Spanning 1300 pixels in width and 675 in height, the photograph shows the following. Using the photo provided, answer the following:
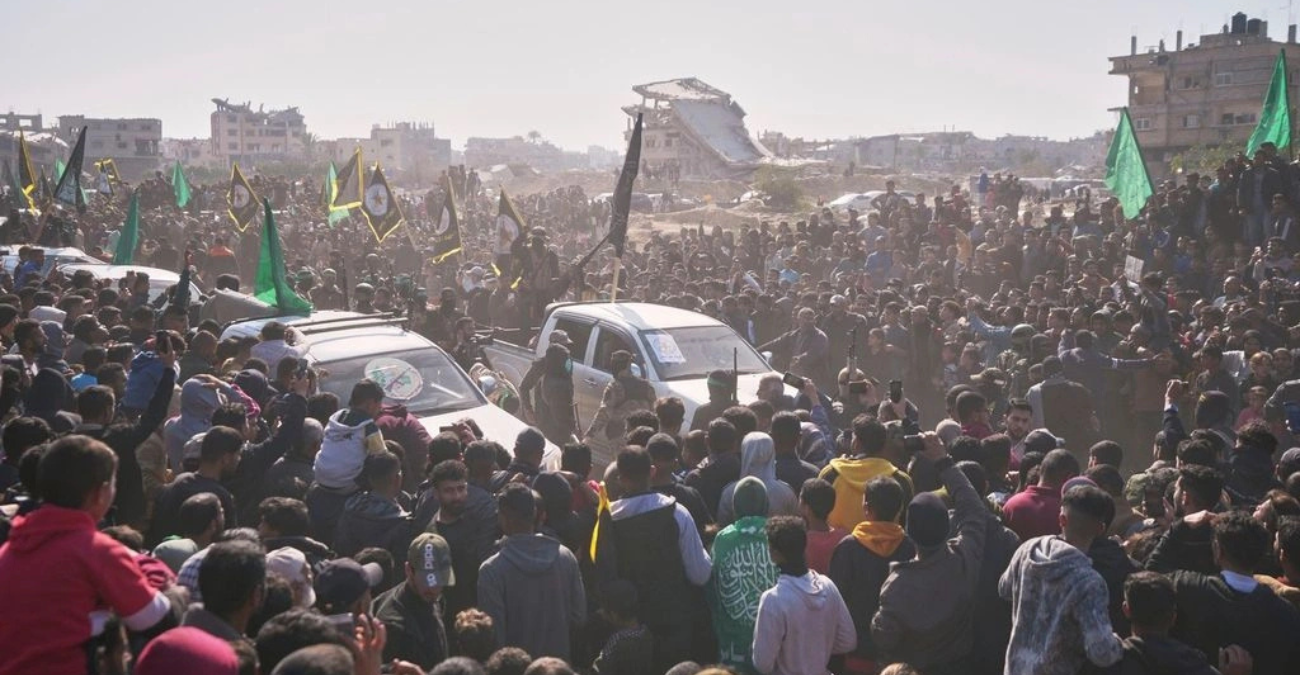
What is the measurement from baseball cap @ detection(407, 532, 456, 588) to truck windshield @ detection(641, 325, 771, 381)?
236 inches

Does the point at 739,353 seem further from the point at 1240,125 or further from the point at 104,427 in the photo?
the point at 1240,125

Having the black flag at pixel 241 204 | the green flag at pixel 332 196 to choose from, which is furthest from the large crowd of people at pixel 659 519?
the black flag at pixel 241 204

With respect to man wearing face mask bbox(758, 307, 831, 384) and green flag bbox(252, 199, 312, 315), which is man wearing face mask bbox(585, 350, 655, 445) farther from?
green flag bbox(252, 199, 312, 315)

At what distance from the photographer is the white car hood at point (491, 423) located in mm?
9188

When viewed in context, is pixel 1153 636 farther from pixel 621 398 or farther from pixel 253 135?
pixel 253 135

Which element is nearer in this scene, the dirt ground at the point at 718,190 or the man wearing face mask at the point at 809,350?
the man wearing face mask at the point at 809,350

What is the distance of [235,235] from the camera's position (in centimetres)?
2931

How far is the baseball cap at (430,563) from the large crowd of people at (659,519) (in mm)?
14

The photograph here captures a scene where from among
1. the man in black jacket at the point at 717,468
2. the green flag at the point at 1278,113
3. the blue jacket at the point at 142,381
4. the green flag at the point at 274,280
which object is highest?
the green flag at the point at 1278,113

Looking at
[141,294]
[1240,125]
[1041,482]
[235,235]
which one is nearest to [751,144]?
[1240,125]

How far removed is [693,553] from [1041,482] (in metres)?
1.94

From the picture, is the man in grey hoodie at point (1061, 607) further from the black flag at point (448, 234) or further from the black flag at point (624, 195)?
the black flag at point (448, 234)

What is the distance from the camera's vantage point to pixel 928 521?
4.99 meters

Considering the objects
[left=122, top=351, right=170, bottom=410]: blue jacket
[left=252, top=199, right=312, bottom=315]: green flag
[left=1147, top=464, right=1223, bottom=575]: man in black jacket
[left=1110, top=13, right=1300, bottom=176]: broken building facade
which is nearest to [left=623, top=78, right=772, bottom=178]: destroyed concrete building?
[left=1110, top=13, right=1300, bottom=176]: broken building facade
